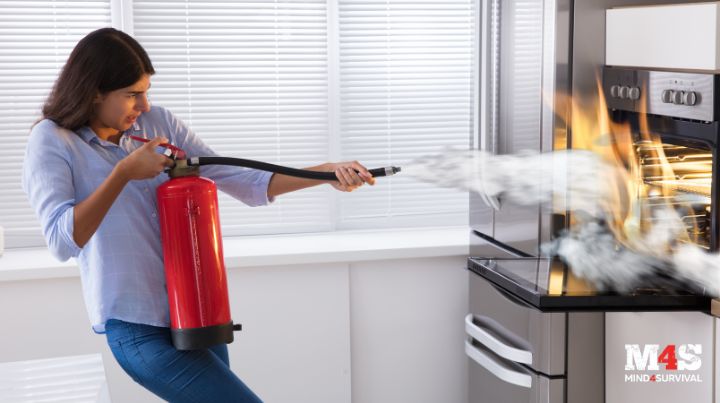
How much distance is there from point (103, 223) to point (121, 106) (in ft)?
0.84

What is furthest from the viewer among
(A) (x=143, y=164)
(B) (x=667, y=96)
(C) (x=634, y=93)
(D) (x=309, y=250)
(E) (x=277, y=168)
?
(D) (x=309, y=250)

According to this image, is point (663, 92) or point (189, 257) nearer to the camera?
point (189, 257)

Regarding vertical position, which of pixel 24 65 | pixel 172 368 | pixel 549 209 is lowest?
pixel 172 368

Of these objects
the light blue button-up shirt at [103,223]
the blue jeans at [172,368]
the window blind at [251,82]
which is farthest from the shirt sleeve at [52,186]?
the window blind at [251,82]

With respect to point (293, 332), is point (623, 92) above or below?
above

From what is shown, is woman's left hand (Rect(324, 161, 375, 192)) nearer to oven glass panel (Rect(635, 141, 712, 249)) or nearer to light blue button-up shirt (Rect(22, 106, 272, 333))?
light blue button-up shirt (Rect(22, 106, 272, 333))

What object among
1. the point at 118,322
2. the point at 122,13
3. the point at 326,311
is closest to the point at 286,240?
the point at 326,311

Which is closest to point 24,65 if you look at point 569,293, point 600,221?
point 600,221

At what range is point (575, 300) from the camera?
2066mm

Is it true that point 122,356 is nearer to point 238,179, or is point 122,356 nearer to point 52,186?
point 52,186

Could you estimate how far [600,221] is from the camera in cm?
257

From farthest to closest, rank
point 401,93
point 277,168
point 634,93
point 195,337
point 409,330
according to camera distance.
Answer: point 401,93
point 409,330
point 634,93
point 277,168
point 195,337

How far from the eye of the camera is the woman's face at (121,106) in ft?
6.88

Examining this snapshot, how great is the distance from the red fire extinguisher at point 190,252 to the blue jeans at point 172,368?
0.03m
